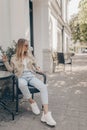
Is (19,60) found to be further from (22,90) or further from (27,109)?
(27,109)

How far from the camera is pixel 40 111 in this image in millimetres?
5523

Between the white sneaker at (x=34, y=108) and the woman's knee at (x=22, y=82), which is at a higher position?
the woman's knee at (x=22, y=82)

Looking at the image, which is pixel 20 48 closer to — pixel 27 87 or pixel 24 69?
pixel 24 69

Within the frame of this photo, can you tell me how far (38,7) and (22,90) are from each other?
7285 millimetres

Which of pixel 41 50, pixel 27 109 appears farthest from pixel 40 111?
pixel 41 50

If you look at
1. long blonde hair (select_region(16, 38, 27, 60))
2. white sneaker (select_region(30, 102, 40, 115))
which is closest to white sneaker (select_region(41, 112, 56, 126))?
white sneaker (select_region(30, 102, 40, 115))

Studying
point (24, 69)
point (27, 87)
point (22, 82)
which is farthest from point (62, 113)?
point (24, 69)

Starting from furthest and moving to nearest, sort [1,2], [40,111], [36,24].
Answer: [36,24] → [1,2] → [40,111]

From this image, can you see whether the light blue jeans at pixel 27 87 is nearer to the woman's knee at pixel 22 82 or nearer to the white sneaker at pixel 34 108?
the woman's knee at pixel 22 82

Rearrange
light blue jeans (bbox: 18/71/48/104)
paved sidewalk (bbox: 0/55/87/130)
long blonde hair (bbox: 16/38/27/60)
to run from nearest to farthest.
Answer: paved sidewalk (bbox: 0/55/87/130) < light blue jeans (bbox: 18/71/48/104) < long blonde hair (bbox: 16/38/27/60)

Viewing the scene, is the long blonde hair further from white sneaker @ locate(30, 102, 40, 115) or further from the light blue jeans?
white sneaker @ locate(30, 102, 40, 115)

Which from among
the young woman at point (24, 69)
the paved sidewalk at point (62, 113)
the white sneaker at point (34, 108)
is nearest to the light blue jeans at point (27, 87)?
the young woman at point (24, 69)

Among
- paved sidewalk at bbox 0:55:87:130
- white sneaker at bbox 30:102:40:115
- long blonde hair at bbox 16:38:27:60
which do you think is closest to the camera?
paved sidewalk at bbox 0:55:87:130

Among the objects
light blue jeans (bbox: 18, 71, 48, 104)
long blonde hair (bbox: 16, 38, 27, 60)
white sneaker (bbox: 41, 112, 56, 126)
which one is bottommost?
white sneaker (bbox: 41, 112, 56, 126)
